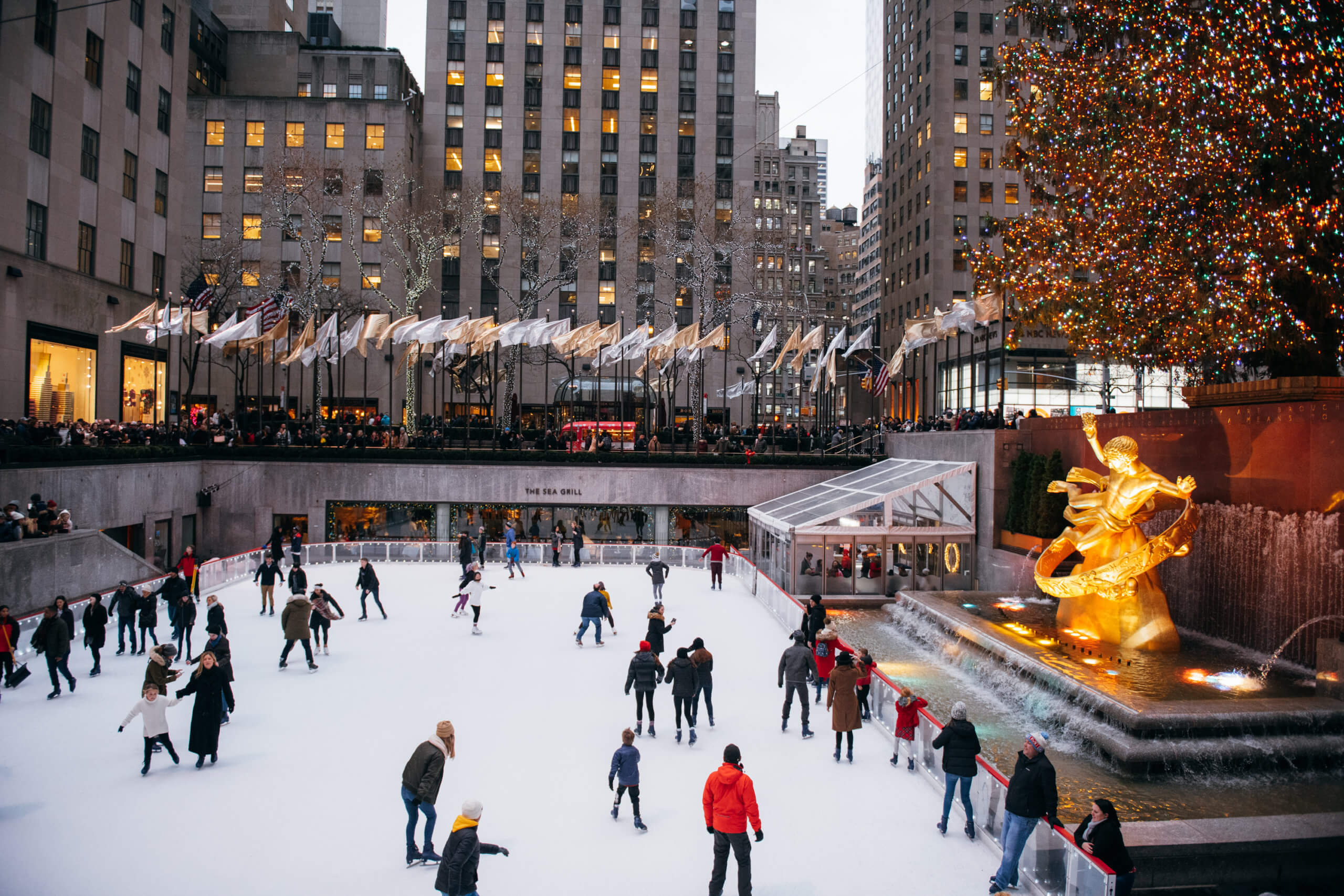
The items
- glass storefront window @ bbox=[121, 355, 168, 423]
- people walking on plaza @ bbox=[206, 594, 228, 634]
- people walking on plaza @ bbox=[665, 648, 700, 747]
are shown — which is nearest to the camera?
people walking on plaza @ bbox=[665, 648, 700, 747]

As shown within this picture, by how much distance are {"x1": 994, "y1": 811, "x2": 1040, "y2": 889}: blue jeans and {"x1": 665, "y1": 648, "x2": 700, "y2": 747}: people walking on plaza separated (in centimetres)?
407

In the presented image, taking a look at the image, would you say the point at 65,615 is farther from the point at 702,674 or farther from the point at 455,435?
the point at 455,435

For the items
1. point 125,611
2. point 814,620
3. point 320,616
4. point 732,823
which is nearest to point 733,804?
point 732,823

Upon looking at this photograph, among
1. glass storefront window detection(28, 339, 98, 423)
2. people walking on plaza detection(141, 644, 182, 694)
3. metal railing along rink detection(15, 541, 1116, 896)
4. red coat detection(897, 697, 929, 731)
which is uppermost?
glass storefront window detection(28, 339, 98, 423)

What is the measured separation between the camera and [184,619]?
13344 mm

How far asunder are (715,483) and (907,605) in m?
11.0

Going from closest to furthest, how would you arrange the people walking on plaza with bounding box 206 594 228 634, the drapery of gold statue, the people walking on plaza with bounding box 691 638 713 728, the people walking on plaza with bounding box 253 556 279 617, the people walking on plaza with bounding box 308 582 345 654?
the people walking on plaza with bounding box 691 638 713 728
the people walking on plaza with bounding box 206 594 228 634
the people walking on plaza with bounding box 308 582 345 654
the drapery of gold statue
the people walking on plaza with bounding box 253 556 279 617

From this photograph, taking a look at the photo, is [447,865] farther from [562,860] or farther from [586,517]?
[586,517]

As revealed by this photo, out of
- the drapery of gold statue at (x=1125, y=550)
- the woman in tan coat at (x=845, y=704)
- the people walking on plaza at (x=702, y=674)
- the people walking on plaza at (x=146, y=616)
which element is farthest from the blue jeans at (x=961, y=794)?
the people walking on plaza at (x=146, y=616)

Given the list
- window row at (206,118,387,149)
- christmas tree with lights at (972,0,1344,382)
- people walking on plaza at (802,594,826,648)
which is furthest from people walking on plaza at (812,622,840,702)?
window row at (206,118,387,149)

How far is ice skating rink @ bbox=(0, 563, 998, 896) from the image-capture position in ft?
22.5

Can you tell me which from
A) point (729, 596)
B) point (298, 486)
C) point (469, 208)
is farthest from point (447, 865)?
point (469, 208)

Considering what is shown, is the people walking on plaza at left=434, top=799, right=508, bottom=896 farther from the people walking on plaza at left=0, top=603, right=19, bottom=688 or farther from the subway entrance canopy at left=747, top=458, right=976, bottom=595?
the subway entrance canopy at left=747, top=458, right=976, bottom=595

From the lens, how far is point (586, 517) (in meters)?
31.1
